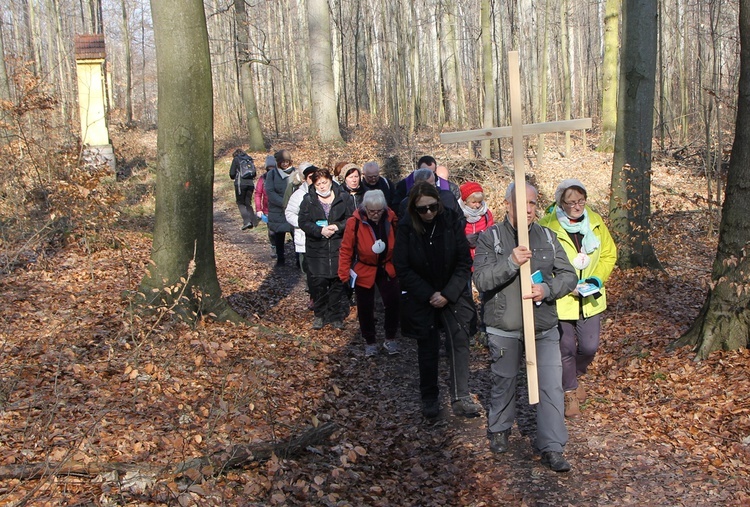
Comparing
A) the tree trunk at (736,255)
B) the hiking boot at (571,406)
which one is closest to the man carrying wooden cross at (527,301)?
the hiking boot at (571,406)

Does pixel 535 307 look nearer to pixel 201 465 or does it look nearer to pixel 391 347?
pixel 201 465

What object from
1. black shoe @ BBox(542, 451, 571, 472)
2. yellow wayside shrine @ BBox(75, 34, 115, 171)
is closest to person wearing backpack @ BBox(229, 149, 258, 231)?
yellow wayside shrine @ BBox(75, 34, 115, 171)

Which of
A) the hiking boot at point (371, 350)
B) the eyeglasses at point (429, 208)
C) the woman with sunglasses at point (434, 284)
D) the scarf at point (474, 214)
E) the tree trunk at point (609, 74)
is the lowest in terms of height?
the hiking boot at point (371, 350)

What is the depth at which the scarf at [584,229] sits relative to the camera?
17.8 feet

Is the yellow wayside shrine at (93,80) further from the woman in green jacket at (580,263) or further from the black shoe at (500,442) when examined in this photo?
the black shoe at (500,442)

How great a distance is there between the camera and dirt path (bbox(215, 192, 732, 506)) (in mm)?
4539

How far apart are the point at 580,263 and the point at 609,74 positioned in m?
17.8

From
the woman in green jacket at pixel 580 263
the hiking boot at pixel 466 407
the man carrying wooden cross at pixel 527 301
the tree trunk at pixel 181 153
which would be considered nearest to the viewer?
the man carrying wooden cross at pixel 527 301

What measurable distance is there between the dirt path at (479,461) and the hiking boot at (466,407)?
67mm

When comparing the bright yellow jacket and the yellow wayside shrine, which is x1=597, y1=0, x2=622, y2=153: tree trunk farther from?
the bright yellow jacket

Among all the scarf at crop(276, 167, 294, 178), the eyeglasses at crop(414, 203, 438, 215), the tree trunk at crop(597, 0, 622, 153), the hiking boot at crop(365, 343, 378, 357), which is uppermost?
the tree trunk at crop(597, 0, 622, 153)

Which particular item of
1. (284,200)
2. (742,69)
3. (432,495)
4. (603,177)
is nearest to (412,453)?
(432,495)

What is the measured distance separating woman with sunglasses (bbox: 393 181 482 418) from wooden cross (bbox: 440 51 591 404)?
3.74 ft

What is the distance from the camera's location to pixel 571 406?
5879 mm
